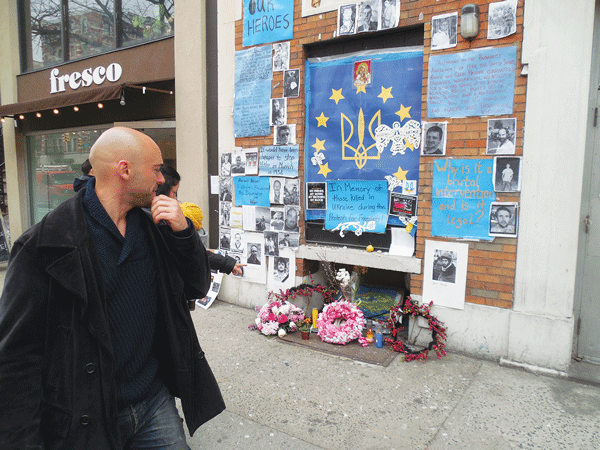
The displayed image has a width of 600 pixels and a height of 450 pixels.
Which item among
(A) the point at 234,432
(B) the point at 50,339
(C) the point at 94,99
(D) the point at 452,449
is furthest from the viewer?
(C) the point at 94,99

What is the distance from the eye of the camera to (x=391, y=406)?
3572 mm

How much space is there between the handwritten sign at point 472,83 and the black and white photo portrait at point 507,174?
0.47 metres

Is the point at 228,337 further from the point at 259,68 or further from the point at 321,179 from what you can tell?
the point at 259,68

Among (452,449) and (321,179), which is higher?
(321,179)

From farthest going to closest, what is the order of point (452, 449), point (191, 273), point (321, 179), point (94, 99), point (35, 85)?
point (35, 85) < point (94, 99) < point (321, 179) < point (452, 449) < point (191, 273)

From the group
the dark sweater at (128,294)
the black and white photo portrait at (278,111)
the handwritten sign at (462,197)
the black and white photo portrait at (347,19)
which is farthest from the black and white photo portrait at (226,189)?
the dark sweater at (128,294)

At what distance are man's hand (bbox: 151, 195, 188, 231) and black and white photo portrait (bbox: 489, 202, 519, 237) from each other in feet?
11.3

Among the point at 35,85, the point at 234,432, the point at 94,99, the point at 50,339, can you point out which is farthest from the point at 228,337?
the point at 35,85

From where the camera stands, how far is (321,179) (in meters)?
5.52

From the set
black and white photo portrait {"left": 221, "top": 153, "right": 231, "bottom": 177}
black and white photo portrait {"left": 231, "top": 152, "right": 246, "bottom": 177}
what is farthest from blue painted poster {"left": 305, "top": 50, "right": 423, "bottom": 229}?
black and white photo portrait {"left": 221, "top": 153, "right": 231, "bottom": 177}

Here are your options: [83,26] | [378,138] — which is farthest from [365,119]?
[83,26]

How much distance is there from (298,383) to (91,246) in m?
2.81

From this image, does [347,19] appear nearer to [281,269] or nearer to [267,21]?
[267,21]

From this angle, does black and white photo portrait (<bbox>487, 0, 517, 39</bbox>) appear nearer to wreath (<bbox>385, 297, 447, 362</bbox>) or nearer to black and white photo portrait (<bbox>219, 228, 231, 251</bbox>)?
wreath (<bbox>385, 297, 447, 362</bbox>)
